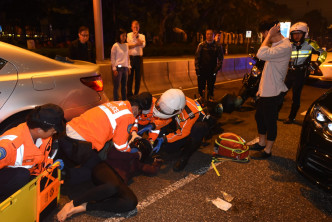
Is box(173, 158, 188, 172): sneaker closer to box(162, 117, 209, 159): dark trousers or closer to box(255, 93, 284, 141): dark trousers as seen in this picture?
box(162, 117, 209, 159): dark trousers

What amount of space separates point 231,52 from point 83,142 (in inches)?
1085

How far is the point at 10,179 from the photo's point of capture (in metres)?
2.38

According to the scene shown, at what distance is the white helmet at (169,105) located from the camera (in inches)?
136

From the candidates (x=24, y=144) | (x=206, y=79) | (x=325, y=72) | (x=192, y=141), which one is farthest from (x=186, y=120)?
(x=325, y=72)

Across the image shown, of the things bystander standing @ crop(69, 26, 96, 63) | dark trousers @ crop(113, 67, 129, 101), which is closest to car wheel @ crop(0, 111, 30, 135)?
bystander standing @ crop(69, 26, 96, 63)

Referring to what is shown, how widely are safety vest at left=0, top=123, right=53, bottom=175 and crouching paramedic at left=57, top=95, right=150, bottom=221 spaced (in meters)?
0.32

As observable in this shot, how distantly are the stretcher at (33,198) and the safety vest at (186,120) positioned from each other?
1710 mm

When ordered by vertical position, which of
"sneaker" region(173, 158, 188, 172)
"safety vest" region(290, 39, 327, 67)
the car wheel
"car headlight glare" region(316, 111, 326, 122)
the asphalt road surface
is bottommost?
the asphalt road surface

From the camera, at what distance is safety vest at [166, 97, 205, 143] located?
12.6 feet

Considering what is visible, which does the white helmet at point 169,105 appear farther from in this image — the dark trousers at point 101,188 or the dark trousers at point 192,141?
the dark trousers at point 101,188

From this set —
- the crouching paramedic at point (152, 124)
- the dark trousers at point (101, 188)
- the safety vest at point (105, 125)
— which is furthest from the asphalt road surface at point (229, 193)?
the safety vest at point (105, 125)

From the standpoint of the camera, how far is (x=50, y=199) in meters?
2.67

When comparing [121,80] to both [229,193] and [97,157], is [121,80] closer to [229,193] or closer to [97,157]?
[97,157]

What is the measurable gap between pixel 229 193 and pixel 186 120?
1.12m
